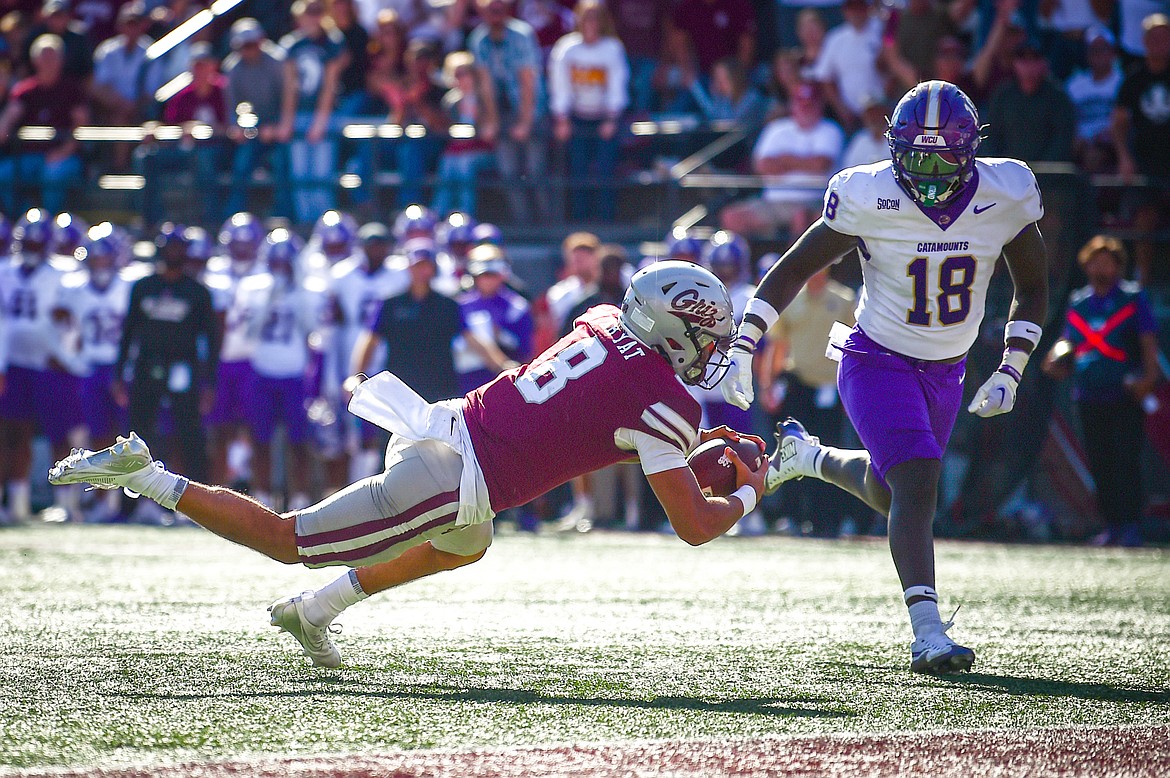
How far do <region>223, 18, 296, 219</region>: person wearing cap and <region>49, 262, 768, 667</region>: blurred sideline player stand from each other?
839 cm

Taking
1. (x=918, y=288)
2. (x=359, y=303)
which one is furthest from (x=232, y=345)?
(x=918, y=288)

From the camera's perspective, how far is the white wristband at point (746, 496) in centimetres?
451

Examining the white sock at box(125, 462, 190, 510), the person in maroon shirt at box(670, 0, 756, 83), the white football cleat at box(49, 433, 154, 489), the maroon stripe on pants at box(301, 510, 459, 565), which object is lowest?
the maroon stripe on pants at box(301, 510, 459, 565)

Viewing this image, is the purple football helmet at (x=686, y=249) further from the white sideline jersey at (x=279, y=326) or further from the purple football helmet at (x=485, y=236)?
the white sideline jersey at (x=279, y=326)

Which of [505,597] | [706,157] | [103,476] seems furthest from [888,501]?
[706,157]

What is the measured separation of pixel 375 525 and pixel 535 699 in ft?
2.23

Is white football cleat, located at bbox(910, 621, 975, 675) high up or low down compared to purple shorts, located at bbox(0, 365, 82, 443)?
down

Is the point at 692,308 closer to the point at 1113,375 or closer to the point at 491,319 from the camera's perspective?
the point at 1113,375

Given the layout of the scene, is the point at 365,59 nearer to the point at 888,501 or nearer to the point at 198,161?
the point at 198,161

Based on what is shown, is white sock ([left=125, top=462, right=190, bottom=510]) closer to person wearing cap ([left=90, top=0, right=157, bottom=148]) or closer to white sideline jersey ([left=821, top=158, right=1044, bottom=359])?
white sideline jersey ([left=821, top=158, right=1044, bottom=359])

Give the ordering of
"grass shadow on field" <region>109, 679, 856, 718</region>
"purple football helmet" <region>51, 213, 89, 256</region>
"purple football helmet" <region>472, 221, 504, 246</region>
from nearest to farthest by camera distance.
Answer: "grass shadow on field" <region>109, 679, 856, 718</region> → "purple football helmet" <region>472, 221, 504, 246</region> → "purple football helmet" <region>51, 213, 89, 256</region>

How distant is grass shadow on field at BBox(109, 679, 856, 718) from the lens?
4086 mm

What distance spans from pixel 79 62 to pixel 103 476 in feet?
35.3

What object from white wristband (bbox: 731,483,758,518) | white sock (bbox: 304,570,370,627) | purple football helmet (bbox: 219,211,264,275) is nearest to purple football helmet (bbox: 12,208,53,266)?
purple football helmet (bbox: 219,211,264,275)
